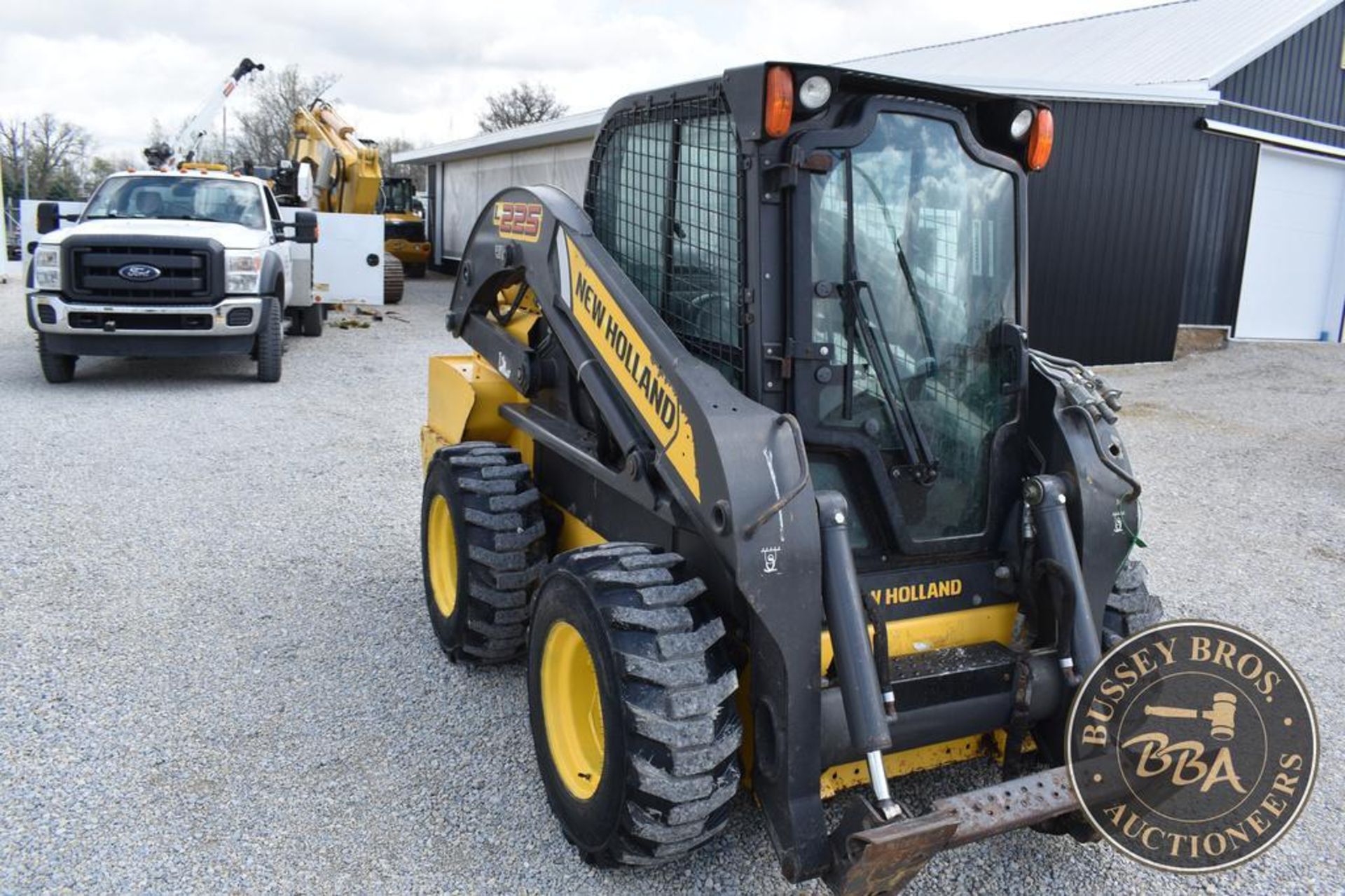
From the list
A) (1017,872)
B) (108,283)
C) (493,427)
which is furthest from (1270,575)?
(108,283)

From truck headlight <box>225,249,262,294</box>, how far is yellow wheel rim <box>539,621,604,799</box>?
8400 mm

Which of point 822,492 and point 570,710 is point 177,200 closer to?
point 570,710

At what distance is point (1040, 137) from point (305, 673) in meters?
3.49

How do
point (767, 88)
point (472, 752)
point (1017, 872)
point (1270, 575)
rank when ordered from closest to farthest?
1. point (767, 88)
2. point (1017, 872)
3. point (472, 752)
4. point (1270, 575)

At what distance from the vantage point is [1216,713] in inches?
106

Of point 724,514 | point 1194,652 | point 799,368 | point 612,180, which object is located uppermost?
point 612,180

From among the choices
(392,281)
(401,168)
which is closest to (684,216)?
(392,281)

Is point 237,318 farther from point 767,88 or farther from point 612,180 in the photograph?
point 767,88

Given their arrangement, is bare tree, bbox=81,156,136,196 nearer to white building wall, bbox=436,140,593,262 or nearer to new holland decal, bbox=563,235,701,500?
white building wall, bbox=436,140,593,262

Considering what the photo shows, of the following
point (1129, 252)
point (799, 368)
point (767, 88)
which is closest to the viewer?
point (767, 88)

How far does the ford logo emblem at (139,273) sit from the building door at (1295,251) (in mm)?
14371

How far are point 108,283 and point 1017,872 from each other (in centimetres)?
967

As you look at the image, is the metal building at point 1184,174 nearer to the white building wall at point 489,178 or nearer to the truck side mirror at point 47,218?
the white building wall at point 489,178

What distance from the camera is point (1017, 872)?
3.16 metres
